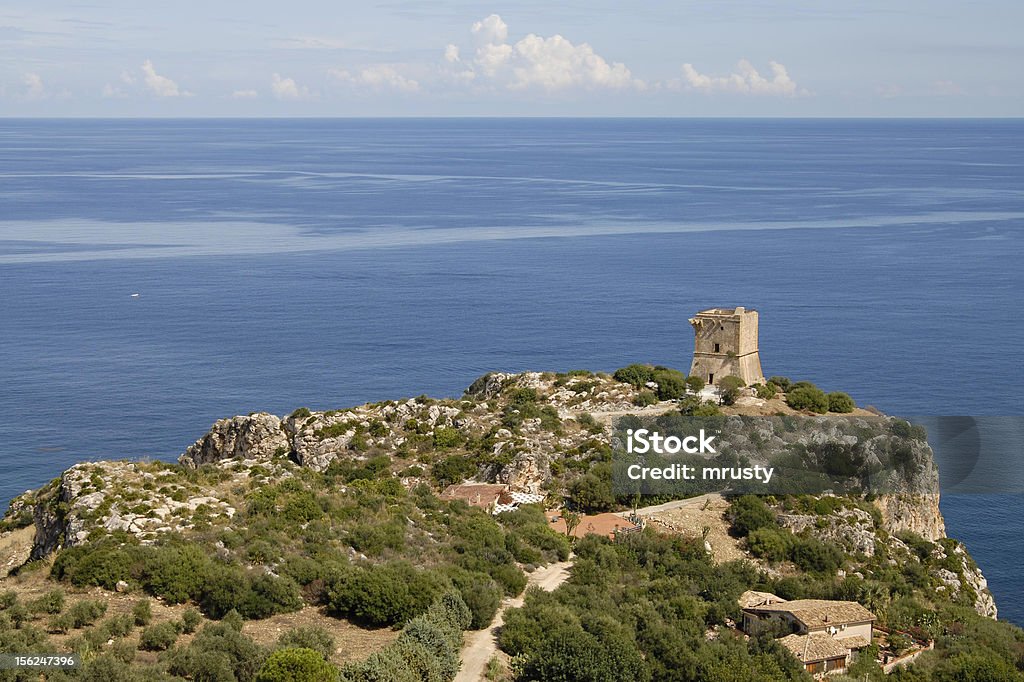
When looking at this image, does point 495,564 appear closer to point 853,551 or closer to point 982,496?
point 853,551

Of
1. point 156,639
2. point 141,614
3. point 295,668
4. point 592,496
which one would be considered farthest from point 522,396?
point 295,668

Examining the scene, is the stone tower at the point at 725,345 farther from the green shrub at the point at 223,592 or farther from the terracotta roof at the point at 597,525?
the green shrub at the point at 223,592

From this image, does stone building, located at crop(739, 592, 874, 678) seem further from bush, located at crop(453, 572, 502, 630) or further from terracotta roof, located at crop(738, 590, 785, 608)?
bush, located at crop(453, 572, 502, 630)

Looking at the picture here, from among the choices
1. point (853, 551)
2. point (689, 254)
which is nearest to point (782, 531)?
point (853, 551)

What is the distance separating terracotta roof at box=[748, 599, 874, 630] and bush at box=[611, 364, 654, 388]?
1904 cm

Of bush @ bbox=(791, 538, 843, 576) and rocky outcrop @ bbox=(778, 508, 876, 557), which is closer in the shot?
bush @ bbox=(791, 538, 843, 576)

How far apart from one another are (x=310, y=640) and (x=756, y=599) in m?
13.3

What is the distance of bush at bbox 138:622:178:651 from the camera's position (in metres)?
26.6

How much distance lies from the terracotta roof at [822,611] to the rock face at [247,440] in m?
21.9

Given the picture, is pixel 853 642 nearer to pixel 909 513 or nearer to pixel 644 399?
pixel 909 513

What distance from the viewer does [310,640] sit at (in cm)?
2700

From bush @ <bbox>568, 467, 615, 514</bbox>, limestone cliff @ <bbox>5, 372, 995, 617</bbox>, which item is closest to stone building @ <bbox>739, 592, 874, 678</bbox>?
limestone cliff @ <bbox>5, 372, 995, 617</bbox>

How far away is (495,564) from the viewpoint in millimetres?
33625

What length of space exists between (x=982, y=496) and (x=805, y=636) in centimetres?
3792
